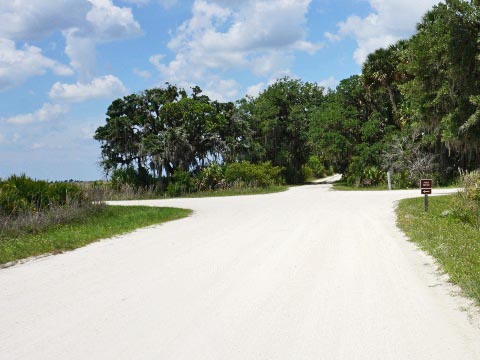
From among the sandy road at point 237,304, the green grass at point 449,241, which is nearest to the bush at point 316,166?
the green grass at point 449,241

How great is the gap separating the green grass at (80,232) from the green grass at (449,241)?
7.72 meters

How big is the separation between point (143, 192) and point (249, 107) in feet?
50.6

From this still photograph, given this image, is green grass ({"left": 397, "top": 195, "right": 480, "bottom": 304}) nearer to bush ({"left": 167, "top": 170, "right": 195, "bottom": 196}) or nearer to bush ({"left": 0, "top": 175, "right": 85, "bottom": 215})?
bush ({"left": 0, "top": 175, "right": 85, "bottom": 215})

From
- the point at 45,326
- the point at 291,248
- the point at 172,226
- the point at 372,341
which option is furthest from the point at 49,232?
the point at 372,341

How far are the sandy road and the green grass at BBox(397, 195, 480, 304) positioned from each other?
11.4 inches

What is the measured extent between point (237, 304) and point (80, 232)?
8485 mm

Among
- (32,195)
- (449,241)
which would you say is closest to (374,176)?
(32,195)

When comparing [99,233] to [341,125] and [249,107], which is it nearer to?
[341,125]

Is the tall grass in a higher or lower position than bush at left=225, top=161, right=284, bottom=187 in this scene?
lower

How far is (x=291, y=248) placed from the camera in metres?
10.2

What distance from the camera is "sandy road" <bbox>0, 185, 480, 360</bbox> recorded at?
4715 mm

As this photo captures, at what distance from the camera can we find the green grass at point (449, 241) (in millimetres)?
6859

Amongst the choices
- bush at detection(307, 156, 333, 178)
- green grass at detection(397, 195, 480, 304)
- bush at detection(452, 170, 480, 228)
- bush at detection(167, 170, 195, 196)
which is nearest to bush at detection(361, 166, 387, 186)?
bush at detection(167, 170, 195, 196)

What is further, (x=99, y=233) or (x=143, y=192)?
(x=143, y=192)
